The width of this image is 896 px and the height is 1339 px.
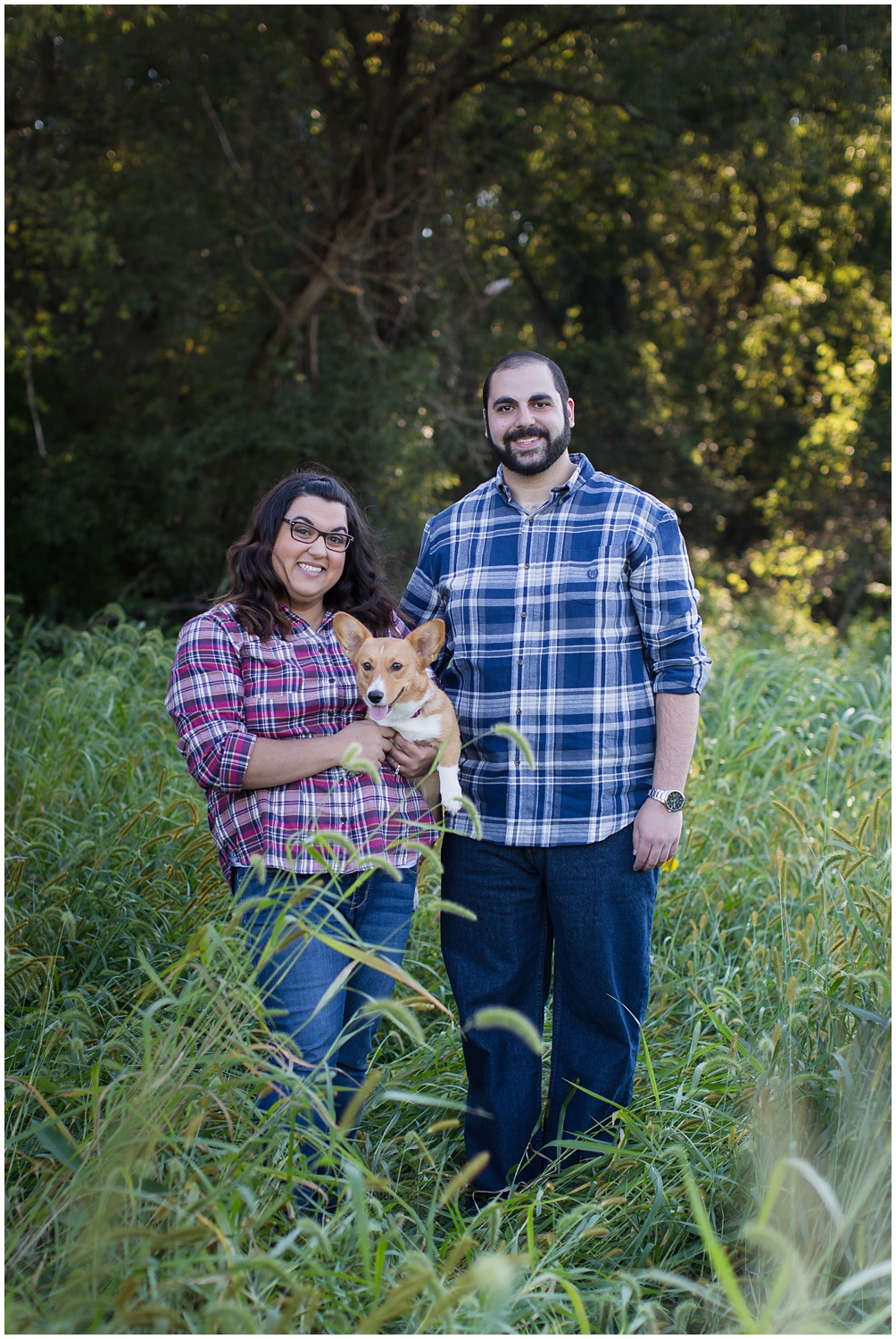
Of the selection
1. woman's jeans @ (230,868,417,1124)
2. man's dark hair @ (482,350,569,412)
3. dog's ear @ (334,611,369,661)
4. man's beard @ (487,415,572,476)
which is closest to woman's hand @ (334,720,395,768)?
dog's ear @ (334,611,369,661)

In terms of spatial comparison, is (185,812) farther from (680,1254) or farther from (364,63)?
(364,63)

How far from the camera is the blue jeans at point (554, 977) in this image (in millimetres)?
2863

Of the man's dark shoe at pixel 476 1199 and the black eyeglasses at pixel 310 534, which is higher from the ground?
the black eyeglasses at pixel 310 534

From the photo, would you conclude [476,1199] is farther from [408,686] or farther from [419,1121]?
[408,686]

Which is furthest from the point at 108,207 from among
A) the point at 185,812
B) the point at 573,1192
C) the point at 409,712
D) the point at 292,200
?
the point at 573,1192

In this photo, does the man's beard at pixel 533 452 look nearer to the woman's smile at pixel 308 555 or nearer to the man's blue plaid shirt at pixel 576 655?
the man's blue plaid shirt at pixel 576 655

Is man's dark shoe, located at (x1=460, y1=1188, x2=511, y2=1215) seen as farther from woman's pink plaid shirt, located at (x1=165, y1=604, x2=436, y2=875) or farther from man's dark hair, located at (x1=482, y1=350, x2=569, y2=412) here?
man's dark hair, located at (x1=482, y1=350, x2=569, y2=412)

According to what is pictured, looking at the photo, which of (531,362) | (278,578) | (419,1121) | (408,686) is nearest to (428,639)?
(408,686)

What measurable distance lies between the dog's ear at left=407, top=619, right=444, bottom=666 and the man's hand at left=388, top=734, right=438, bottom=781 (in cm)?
24

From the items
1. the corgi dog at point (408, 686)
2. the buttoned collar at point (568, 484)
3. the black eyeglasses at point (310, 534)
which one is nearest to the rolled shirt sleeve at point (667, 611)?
the buttoned collar at point (568, 484)

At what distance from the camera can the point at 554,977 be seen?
116 inches

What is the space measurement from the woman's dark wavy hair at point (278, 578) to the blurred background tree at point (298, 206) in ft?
19.9

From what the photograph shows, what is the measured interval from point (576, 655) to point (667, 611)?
27cm

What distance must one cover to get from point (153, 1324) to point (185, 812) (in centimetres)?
282
